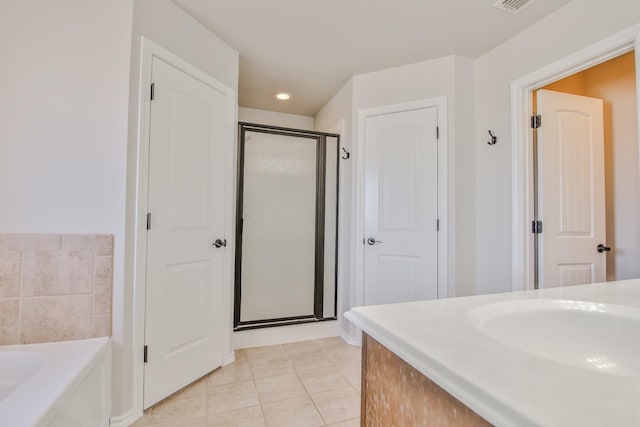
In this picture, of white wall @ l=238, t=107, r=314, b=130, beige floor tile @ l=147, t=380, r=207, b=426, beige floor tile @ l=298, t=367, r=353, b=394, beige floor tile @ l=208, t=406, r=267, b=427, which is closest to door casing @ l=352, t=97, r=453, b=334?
beige floor tile @ l=298, t=367, r=353, b=394

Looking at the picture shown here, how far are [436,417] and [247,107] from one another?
376cm

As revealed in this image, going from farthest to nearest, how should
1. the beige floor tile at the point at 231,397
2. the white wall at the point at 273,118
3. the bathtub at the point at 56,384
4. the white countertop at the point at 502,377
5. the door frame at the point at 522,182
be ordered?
the white wall at the point at 273,118, the door frame at the point at 522,182, the beige floor tile at the point at 231,397, the bathtub at the point at 56,384, the white countertop at the point at 502,377

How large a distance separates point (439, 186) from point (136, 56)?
217cm

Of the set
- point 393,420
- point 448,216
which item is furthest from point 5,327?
point 448,216

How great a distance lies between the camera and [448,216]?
2359 millimetres

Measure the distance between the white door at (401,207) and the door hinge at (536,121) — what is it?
0.64 metres

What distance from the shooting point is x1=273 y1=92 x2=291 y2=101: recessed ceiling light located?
10.7ft

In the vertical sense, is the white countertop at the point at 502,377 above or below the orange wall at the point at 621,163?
below

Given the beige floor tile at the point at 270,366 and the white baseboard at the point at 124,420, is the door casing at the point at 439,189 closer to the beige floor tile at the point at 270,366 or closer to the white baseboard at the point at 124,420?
the beige floor tile at the point at 270,366

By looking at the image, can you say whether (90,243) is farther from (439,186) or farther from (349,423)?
(439,186)

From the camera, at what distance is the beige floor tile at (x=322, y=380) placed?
194 centimetres

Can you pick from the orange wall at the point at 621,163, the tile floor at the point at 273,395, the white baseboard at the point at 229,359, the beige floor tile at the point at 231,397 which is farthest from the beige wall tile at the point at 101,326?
the orange wall at the point at 621,163

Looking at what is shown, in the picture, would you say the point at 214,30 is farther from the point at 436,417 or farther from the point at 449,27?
the point at 436,417

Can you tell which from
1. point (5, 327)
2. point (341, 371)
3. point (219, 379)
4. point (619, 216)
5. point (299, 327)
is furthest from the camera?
point (299, 327)
